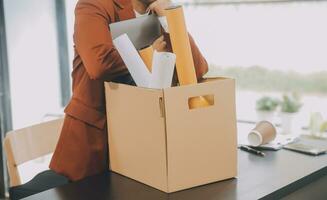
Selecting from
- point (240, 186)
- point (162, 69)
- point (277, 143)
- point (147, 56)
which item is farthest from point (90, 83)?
point (277, 143)

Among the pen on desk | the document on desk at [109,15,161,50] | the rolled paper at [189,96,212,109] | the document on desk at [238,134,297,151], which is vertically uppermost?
the document on desk at [109,15,161,50]

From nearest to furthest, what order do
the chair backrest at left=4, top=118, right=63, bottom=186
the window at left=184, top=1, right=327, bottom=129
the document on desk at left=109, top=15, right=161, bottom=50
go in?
the document on desk at left=109, top=15, right=161, bottom=50, the chair backrest at left=4, top=118, right=63, bottom=186, the window at left=184, top=1, right=327, bottom=129

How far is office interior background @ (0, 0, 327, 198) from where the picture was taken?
268 cm

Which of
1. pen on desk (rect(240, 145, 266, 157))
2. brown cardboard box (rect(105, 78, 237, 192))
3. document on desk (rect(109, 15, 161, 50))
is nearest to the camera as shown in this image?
brown cardboard box (rect(105, 78, 237, 192))

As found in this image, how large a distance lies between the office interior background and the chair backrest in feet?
2.40

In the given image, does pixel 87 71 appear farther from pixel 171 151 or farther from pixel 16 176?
pixel 16 176

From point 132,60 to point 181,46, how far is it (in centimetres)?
13

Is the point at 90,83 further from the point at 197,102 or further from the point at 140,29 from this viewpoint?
the point at 197,102

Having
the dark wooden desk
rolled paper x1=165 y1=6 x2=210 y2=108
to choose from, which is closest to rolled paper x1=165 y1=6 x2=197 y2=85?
rolled paper x1=165 y1=6 x2=210 y2=108

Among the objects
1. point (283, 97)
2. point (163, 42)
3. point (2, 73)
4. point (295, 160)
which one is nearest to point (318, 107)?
point (283, 97)

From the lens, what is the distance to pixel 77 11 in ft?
4.40

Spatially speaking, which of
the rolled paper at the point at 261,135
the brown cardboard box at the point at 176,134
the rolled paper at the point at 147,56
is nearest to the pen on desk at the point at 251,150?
the rolled paper at the point at 261,135

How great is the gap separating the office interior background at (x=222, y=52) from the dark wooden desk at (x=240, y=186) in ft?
4.43

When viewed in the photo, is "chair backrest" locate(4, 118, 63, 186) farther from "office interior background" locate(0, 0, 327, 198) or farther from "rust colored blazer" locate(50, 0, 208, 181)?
"office interior background" locate(0, 0, 327, 198)
